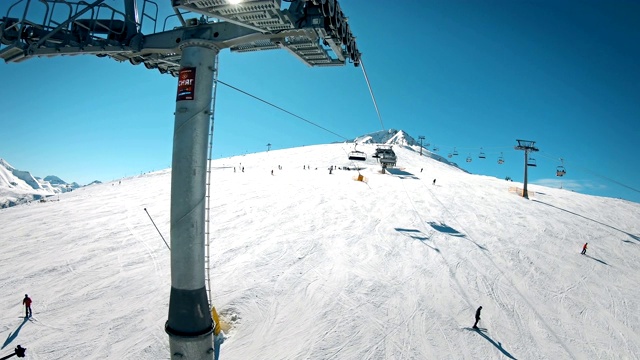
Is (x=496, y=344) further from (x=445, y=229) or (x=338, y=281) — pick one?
(x=445, y=229)

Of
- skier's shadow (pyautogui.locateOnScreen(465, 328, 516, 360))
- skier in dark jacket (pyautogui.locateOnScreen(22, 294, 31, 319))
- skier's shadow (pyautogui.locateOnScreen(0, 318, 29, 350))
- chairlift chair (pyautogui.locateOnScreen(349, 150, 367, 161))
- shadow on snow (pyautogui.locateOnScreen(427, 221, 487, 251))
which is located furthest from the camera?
chairlift chair (pyautogui.locateOnScreen(349, 150, 367, 161))

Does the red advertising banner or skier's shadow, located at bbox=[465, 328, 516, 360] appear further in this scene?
skier's shadow, located at bbox=[465, 328, 516, 360]

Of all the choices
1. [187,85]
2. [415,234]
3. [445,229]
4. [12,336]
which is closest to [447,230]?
[445,229]

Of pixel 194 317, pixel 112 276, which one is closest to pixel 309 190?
pixel 112 276

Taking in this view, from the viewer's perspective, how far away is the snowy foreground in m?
13.2

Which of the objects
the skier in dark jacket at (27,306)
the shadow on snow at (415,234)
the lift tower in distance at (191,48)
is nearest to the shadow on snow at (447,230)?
the shadow on snow at (415,234)

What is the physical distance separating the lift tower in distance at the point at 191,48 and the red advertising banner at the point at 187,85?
0.01 metres

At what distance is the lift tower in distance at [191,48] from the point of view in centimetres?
382

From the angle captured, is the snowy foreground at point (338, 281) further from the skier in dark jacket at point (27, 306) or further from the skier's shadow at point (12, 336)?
the skier in dark jacket at point (27, 306)

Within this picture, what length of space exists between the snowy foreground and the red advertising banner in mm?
11686

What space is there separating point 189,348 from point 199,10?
4224mm

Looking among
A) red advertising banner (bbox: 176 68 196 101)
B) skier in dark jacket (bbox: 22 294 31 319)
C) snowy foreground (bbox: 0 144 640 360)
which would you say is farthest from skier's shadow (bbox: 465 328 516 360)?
skier in dark jacket (bbox: 22 294 31 319)

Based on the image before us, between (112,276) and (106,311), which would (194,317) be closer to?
(106,311)

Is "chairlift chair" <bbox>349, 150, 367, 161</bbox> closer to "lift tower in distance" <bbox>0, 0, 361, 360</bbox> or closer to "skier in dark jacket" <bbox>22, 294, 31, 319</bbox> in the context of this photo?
"skier in dark jacket" <bbox>22, 294, 31, 319</bbox>
